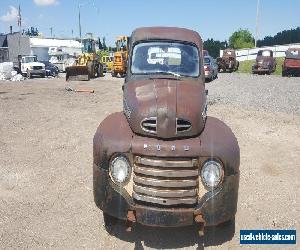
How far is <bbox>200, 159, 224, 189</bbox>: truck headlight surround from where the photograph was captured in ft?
12.9

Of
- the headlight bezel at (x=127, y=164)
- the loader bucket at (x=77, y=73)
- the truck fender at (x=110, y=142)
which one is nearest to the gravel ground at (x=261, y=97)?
the truck fender at (x=110, y=142)

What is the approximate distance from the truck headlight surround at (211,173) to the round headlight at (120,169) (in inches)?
33.0

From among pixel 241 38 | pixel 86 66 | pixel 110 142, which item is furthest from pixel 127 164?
pixel 241 38

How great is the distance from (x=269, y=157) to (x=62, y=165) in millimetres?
4375

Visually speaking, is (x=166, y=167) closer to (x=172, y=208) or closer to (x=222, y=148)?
(x=172, y=208)

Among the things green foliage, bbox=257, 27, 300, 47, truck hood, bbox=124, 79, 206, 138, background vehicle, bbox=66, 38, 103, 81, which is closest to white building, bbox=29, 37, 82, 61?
background vehicle, bbox=66, 38, 103, 81

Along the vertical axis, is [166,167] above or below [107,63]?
below

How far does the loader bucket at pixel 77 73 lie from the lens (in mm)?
27000

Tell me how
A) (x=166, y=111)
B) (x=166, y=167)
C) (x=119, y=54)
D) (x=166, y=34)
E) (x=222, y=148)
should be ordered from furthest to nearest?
(x=119, y=54), (x=166, y=34), (x=166, y=111), (x=222, y=148), (x=166, y=167)

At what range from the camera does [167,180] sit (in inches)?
152

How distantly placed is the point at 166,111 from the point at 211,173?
2.86 feet

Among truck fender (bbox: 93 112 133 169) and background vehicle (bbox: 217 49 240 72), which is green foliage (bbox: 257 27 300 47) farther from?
truck fender (bbox: 93 112 133 169)

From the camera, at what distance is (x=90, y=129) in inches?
396

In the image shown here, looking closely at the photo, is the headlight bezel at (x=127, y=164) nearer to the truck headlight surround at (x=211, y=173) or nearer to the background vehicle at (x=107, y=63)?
the truck headlight surround at (x=211, y=173)
